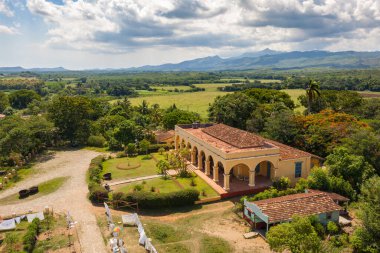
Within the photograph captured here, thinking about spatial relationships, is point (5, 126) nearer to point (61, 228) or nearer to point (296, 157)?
point (61, 228)

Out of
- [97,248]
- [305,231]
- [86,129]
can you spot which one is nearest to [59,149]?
[86,129]

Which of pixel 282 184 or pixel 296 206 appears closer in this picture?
pixel 296 206

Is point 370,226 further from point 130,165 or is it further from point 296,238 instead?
point 130,165

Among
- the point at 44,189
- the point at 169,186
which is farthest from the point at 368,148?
the point at 44,189

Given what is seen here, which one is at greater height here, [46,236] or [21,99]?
[21,99]

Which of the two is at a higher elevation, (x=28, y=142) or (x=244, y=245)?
(x=28, y=142)

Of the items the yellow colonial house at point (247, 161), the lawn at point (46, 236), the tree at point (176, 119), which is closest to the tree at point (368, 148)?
the yellow colonial house at point (247, 161)
